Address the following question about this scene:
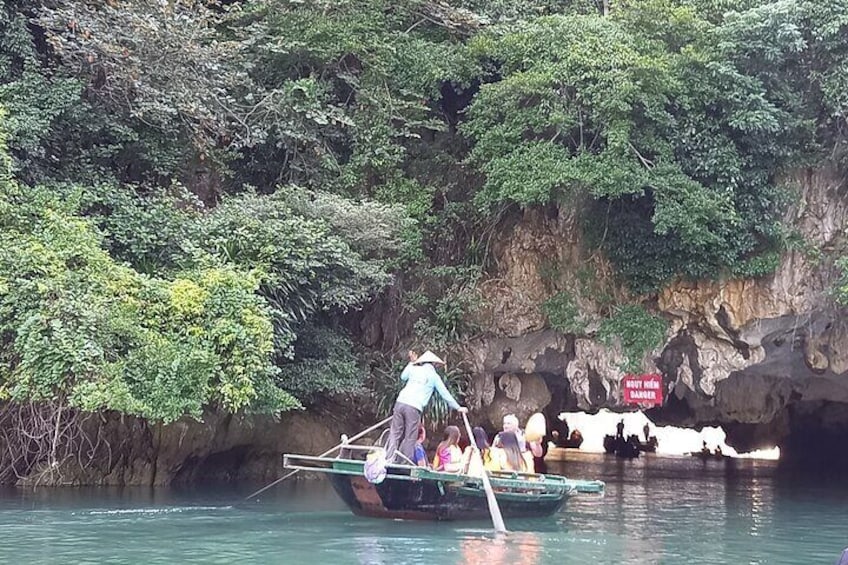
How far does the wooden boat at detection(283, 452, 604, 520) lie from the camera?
1062 centimetres

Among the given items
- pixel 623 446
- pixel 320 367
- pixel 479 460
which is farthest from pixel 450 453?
pixel 623 446

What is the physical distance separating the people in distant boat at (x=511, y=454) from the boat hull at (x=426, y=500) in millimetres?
796

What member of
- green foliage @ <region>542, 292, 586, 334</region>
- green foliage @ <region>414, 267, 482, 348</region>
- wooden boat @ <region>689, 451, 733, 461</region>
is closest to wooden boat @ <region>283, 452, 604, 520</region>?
green foliage @ <region>414, 267, 482, 348</region>

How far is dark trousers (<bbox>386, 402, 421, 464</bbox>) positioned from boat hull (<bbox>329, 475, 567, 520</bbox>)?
0.37 meters

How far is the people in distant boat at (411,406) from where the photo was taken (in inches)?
427

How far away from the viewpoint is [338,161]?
15.4 meters

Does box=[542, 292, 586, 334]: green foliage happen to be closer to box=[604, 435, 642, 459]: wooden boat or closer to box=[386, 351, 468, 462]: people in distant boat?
box=[386, 351, 468, 462]: people in distant boat

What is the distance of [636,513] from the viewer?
12938mm

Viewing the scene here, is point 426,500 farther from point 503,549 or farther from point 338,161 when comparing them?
point 338,161

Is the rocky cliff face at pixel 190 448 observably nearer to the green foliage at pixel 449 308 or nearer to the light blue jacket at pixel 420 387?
the green foliage at pixel 449 308

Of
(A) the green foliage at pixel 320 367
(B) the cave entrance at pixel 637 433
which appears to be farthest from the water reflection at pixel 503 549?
(B) the cave entrance at pixel 637 433

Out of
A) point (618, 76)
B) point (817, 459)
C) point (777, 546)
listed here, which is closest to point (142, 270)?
point (618, 76)

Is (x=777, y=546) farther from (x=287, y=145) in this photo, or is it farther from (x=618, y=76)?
(x=287, y=145)

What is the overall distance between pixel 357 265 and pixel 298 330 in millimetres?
1370
